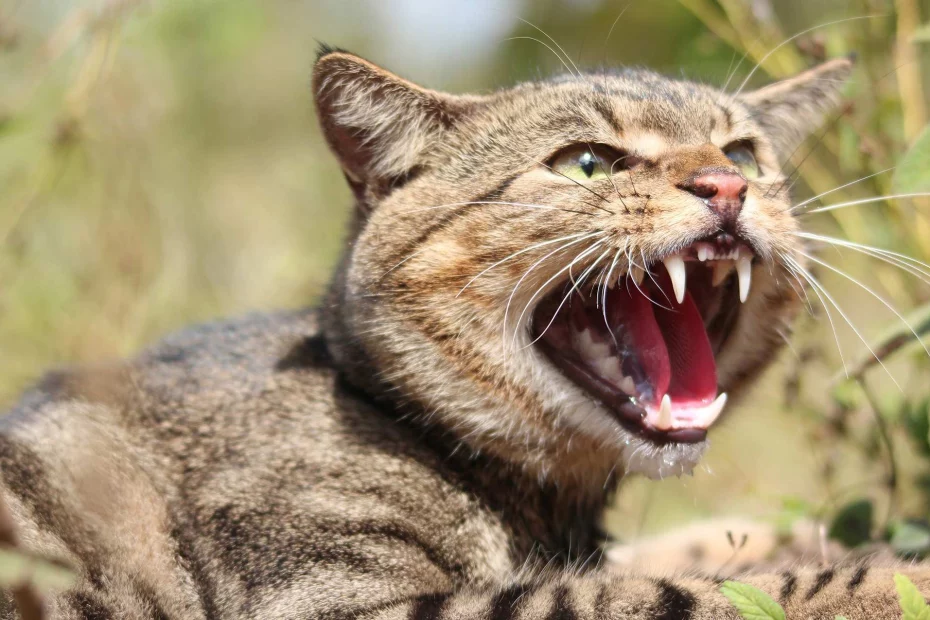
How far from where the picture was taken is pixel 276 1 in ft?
29.8

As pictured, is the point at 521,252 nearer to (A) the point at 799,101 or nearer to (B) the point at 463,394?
(B) the point at 463,394

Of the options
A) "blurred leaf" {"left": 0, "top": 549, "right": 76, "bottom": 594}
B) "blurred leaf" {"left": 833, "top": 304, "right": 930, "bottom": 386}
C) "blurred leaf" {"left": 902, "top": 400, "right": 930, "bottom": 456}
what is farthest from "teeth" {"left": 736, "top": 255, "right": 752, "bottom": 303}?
"blurred leaf" {"left": 0, "top": 549, "right": 76, "bottom": 594}

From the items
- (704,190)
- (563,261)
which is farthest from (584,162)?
(704,190)

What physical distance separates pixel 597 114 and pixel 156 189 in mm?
3900

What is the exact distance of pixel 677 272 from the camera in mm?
2795

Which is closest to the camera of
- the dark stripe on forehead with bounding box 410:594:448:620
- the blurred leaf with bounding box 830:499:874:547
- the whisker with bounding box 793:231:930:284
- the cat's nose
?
the dark stripe on forehead with bounding box 410:594:448:620

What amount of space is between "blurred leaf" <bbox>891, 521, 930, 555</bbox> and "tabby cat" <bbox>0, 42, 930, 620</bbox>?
55 cm

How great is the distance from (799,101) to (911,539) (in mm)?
1719

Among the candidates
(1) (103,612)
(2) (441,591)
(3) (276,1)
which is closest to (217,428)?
(1) (103,612)

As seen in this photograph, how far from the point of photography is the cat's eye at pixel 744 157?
3.34 meters

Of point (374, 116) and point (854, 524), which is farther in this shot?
point (854, 524)

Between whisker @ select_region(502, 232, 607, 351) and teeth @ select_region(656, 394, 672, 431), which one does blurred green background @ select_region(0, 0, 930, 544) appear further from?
whisker @ select_region(502, 232, 607, 351)

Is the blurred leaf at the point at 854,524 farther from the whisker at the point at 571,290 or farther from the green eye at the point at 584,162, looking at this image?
the green eye at the point at 584,162

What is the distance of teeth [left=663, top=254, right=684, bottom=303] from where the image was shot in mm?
2777
